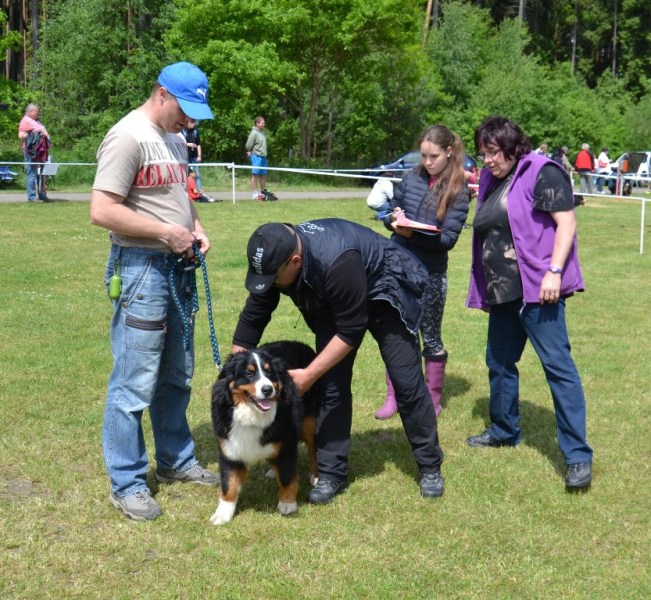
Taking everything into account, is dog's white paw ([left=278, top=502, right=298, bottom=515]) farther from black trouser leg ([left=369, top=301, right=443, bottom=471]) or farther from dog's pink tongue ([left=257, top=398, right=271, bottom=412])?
black trouser leg ([left=369, top=301, right=443, bottom=471])

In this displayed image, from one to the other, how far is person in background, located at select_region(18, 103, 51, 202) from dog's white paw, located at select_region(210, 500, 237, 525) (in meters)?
15.1

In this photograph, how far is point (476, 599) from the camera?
11.5ft

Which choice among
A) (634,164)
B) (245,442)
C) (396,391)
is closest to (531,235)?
(396,391)

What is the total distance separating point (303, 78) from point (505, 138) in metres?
24.4

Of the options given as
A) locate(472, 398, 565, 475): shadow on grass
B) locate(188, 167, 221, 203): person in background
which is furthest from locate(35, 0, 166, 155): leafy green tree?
locate(472, 398, 565, 475): shadow on grass

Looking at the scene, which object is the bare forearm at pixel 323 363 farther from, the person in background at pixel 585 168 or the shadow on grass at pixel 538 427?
the person in background at pixel 585 168

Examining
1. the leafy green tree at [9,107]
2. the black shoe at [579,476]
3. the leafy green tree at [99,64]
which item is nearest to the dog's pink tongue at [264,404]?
the black shoe at [579,476]

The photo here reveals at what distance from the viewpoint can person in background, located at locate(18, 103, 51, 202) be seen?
698 inches

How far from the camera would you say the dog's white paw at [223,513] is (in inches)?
162

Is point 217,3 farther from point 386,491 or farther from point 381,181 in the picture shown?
point 386,491

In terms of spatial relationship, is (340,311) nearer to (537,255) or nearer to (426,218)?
(537,255)

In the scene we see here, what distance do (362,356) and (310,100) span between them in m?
24.7

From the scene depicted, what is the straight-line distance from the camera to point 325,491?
14.6ft

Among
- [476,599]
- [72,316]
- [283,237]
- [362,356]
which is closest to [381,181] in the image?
[362,356]
